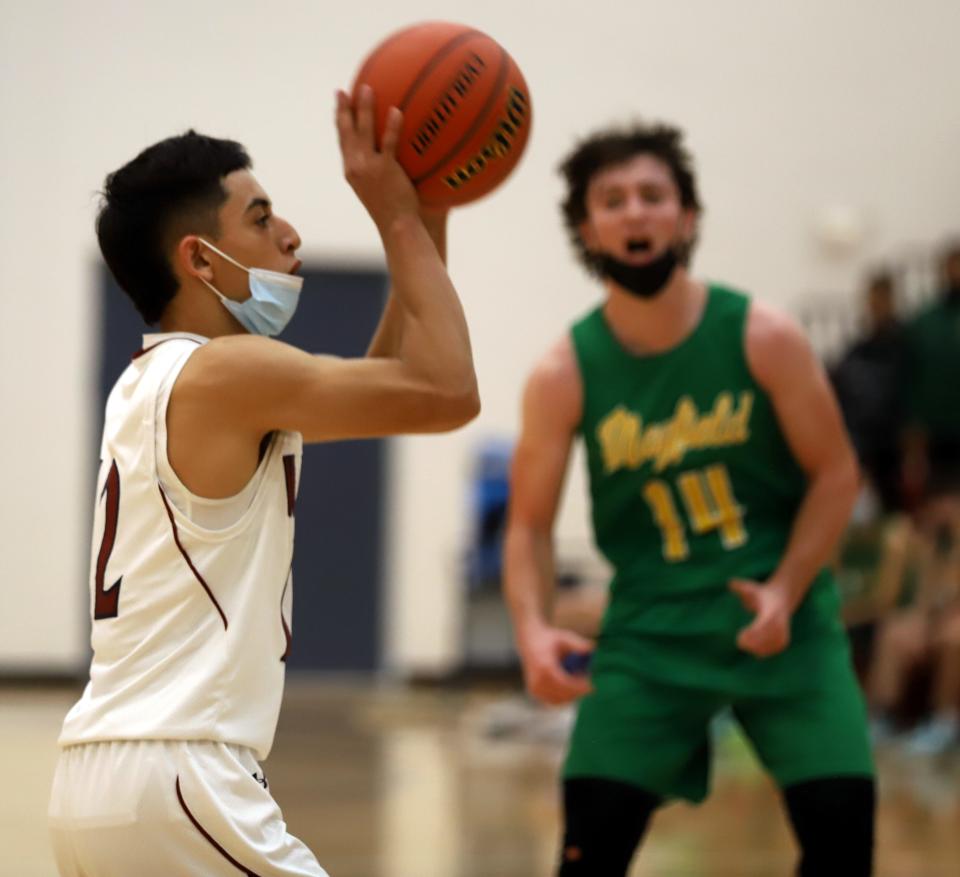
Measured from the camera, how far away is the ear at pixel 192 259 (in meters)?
2.29

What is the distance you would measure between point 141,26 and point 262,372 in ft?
30.3

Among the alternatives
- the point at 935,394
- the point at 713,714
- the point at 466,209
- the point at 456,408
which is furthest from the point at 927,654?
the point at 456,408

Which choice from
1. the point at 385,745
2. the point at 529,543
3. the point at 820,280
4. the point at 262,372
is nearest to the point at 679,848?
the point at 529,543

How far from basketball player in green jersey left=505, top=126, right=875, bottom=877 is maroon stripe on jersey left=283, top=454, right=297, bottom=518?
94 centimetres

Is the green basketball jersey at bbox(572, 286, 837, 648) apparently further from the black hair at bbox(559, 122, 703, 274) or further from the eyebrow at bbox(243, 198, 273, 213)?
the eyebrow at bbox(243, 198, 273, 213)

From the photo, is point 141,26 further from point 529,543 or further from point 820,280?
point 529,543

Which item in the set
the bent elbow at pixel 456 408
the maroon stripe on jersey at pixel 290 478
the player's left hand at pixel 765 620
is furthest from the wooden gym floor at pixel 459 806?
the bent elbow at pixel 456 408

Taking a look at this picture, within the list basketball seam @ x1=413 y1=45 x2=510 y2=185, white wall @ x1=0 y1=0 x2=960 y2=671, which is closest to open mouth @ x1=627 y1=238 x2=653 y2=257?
basketball seam @ x1=413 y1=45 x2=510 y2=185

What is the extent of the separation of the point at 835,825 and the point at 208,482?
1.43 metres

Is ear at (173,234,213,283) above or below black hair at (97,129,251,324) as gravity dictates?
below

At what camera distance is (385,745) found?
814cm

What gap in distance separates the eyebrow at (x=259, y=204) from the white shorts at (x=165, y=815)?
2.50 ft

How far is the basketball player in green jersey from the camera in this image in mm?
3064

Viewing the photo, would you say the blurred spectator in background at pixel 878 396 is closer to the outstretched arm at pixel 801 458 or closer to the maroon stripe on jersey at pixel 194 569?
the outstretched arm at pixel 801 458
